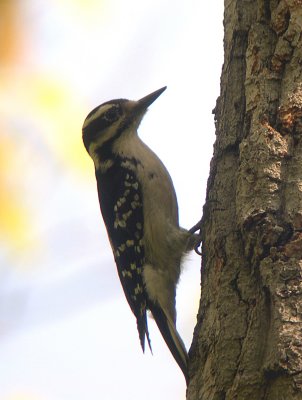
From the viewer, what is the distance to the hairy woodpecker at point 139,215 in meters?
5.02

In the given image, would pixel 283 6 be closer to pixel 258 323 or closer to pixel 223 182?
pixel 223 182

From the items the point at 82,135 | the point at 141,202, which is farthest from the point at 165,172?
the point at 82,135

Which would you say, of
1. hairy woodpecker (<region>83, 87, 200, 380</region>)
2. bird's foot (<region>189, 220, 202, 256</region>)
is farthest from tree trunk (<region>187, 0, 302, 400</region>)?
hairy woodpecker (<region>83, 87, 200, 380</region>)

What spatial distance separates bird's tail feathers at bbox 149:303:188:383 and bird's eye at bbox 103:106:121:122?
4.95 feet

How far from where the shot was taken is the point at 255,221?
3283 mm

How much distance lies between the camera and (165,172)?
5309 millimetres

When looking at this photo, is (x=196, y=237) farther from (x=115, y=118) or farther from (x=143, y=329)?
(x=115, y=118)

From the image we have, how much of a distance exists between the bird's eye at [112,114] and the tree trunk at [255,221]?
1.68 meters

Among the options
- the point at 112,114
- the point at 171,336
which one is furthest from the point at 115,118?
the point at 171,336

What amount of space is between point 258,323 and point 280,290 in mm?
185

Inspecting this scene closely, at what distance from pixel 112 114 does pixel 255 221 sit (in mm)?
2622

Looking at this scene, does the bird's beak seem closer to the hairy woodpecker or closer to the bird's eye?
the hairy woodpecker

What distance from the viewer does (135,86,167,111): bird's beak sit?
5695mm

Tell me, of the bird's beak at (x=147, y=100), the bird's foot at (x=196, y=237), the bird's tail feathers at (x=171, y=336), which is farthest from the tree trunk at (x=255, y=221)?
the bird's beak at (x=147, y=100)
